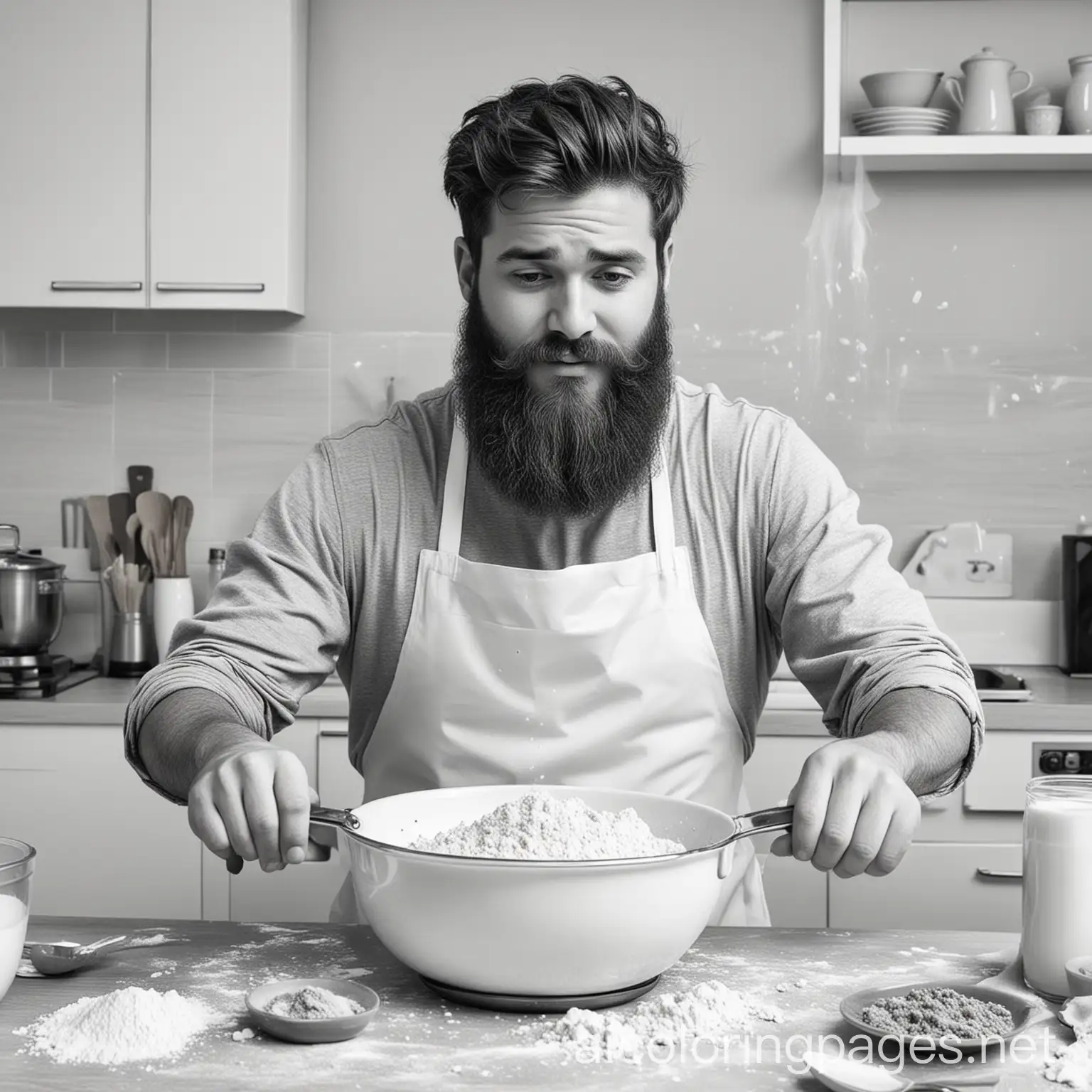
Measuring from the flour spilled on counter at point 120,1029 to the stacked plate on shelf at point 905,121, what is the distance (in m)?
2.38

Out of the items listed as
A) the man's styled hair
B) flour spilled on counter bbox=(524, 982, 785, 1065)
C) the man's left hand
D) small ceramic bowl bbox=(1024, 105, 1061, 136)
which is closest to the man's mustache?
the man's styled hair

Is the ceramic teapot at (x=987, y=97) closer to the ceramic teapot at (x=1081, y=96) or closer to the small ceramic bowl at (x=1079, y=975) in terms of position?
the ceramic teapot at (x=1081, y=96)

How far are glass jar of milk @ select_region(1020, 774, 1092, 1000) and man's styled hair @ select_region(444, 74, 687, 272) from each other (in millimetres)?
797

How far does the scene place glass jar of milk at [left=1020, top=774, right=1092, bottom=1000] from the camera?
1.13 meters

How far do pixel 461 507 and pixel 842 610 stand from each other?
487 millimetres

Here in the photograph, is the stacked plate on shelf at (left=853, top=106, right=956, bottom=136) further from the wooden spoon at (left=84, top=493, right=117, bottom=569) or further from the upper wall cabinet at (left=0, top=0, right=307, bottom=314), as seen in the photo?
the wooden spoon at (left=84, top=493, right=117, bottom=569)

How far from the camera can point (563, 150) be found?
60.4 inches

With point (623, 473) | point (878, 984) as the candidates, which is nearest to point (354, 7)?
point (623, 473)

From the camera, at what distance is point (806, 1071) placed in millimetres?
987

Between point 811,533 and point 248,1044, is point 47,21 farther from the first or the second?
point 248,1044

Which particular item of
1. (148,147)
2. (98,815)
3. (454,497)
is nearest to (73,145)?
(148,147)

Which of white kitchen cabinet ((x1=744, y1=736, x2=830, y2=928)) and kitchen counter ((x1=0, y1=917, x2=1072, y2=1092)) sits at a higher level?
kitchen counter ((x1=0, y1=917, x2=1072, y2=1092))

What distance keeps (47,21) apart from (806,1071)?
2.62 metres

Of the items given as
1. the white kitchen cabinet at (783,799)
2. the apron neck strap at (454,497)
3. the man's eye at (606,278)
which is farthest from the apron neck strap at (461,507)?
the white kitchen cabinet at (783,799)
